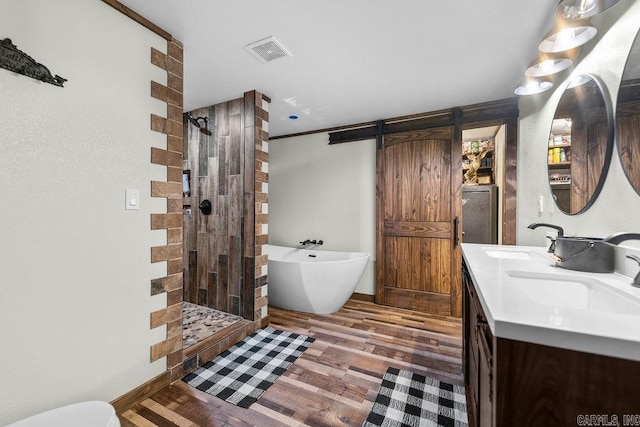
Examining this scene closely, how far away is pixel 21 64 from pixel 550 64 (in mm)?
2719

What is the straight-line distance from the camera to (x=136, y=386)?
1.55 m

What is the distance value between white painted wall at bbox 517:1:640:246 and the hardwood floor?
127cm

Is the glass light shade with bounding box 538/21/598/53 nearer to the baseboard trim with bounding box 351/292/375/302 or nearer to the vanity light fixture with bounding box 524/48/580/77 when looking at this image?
the vanity light fixture with bounding box 524/48/580/77

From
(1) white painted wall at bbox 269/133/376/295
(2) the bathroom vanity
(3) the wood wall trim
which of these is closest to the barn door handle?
(1) white painted wall at bbox 269/133/376/295

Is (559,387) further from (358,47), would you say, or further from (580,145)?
(358,47)

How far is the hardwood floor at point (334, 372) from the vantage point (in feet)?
4.81

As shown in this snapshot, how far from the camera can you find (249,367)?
6.37ft

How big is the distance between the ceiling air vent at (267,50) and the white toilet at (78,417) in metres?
2.22

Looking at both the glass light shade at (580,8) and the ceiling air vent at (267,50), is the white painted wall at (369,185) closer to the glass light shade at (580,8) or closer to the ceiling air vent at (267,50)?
the glass light shade at (580,8)

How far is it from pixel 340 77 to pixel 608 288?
7.00 ft

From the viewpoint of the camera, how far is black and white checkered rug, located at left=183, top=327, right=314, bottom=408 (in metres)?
1.68

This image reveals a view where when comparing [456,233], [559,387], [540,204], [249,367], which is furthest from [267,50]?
[456,233]

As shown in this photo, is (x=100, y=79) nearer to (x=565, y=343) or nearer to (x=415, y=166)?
(x=565, y=343)

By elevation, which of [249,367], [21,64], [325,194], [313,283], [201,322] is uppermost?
[21,64]
